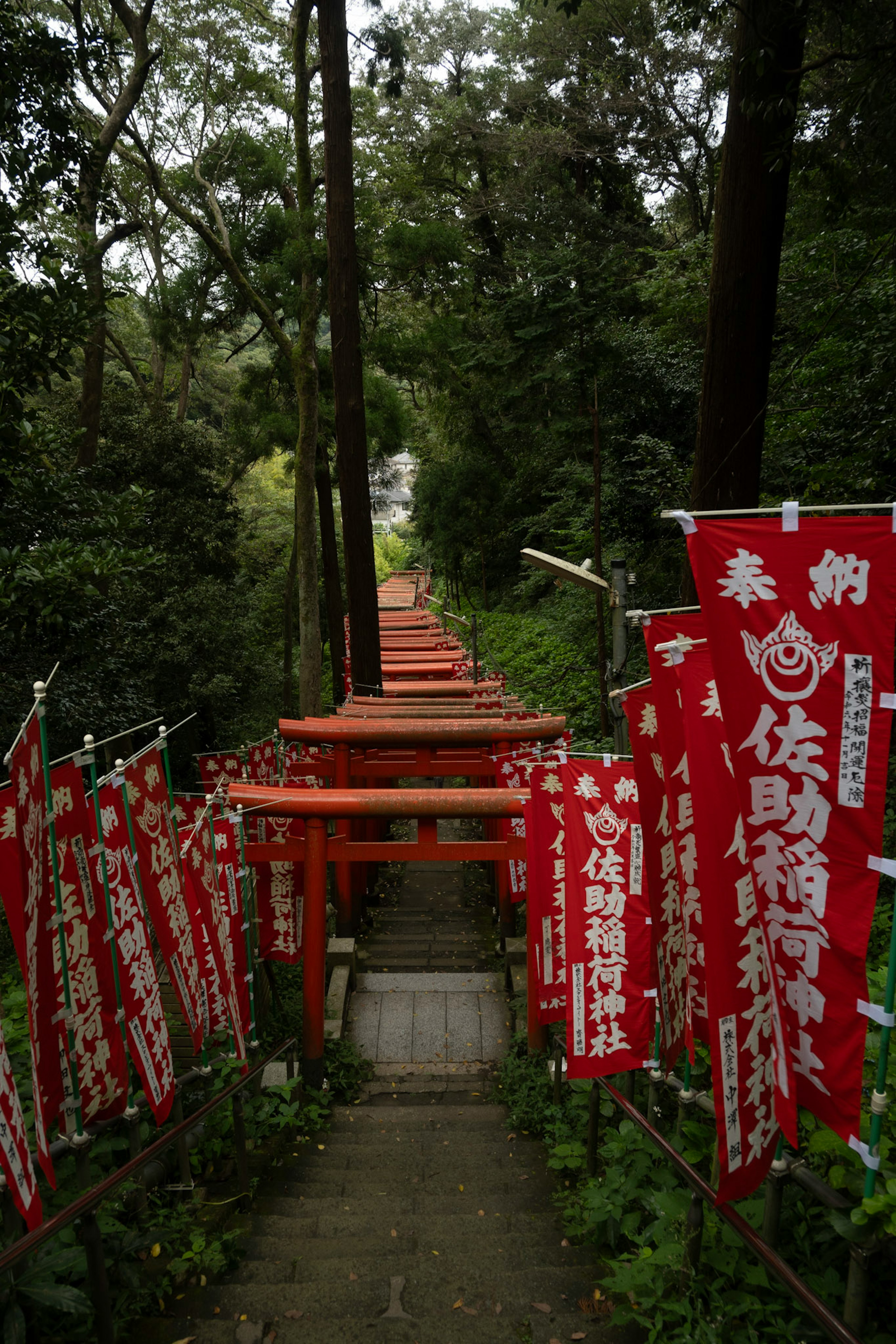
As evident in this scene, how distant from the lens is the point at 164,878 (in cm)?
482

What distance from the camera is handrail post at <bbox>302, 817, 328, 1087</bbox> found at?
687 centimetres

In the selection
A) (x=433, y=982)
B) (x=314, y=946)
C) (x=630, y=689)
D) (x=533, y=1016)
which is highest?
(x=630, y=689)

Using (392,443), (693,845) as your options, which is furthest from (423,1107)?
(392,443)

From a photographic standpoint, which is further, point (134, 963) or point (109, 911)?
point (134, 963)

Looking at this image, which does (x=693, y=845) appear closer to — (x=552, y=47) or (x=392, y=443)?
(x=392, y=443)

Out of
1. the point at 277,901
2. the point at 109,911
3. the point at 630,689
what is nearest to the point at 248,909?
the point at 277,901

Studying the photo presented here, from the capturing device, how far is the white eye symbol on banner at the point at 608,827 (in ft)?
17.1

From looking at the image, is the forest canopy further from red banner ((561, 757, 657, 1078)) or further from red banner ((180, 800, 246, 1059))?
red banner ((561, 757, 657, 1078))

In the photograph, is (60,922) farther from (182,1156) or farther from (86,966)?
(182,1156)

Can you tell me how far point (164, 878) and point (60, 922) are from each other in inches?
44.8

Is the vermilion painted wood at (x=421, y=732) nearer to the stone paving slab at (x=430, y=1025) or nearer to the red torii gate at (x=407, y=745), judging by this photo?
the red torii gate at (x=407, y=745)

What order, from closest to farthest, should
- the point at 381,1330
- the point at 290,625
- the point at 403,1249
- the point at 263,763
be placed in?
1. the point at 381,1330
2. the point at 403,1249
3. the point at 263,763
4. the point at 290,625

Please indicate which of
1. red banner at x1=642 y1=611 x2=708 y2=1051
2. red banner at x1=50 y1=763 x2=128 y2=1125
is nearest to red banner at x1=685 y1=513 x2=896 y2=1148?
red banner at x1=642 y1=611 x2=708 y2=1051

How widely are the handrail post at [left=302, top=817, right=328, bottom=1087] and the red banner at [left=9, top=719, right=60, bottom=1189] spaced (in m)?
3.17
